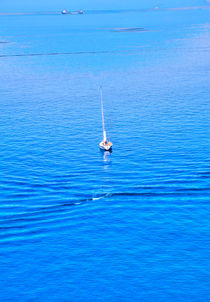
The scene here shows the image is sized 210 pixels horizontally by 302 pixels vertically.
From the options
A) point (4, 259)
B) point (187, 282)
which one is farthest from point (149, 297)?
point (4, 259)

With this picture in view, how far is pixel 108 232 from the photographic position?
9931cm

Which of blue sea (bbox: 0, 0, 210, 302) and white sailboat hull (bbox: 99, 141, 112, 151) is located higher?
white sailboat hull (bbox: 99, 141, 112, 151)

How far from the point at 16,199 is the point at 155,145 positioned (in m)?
49.9

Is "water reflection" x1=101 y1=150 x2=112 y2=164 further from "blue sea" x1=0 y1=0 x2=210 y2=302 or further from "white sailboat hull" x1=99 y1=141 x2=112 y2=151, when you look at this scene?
"white sailboat hull" x1=99 y1=141 x2=112 y2=151

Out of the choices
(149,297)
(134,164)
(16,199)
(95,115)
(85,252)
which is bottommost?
(149,297)

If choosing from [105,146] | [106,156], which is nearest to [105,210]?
[106,156]

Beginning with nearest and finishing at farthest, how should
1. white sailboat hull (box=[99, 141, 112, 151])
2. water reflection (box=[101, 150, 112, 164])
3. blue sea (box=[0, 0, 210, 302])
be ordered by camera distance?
blue sea (box=[0, 0, 210, 302]), water reflection (box=[101, 150, 112, 164]), white sailboat hull (box=[99, 141, 112, 151])

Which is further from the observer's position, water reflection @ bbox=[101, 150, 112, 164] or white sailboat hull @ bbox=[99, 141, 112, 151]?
white sailboat hull @ bbox=[99, 141, 112, 151]

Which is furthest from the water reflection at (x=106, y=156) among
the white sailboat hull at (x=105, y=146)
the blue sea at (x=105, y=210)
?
the white sailboat hull at (x=105, y=146)

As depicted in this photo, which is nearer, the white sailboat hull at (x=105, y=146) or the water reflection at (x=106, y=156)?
the water reflection at (x=106, y=156)

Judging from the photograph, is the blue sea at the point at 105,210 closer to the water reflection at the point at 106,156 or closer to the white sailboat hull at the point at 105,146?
the water reflection at the point at 106,156

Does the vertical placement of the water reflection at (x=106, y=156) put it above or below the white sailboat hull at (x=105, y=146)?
below

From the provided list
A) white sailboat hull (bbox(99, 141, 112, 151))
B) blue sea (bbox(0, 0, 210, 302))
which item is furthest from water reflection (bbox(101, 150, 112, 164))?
white sailboat hull (bbox(99, 141, 112, 151))

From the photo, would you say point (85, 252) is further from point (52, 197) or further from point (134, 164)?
point (134, 164)
